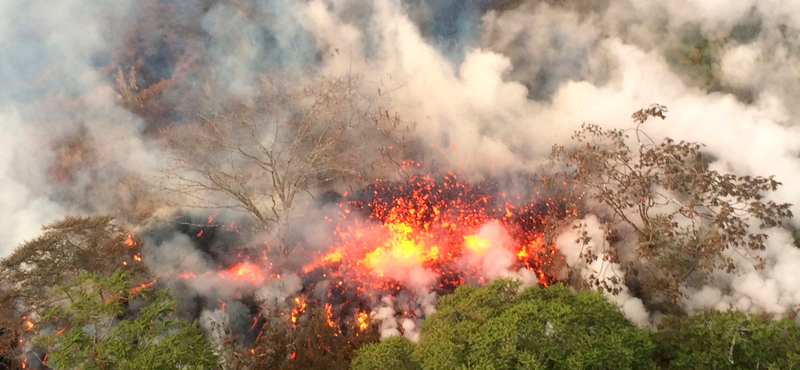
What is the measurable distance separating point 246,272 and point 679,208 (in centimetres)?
1711

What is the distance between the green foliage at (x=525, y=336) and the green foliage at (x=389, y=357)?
2 centimetres

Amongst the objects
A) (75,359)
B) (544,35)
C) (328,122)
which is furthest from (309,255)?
(544,35)

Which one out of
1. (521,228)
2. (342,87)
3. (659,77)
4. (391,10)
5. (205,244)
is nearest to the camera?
(659,77)

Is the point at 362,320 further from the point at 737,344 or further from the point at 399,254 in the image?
the point at 737,344

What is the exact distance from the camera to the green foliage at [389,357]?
9867mm

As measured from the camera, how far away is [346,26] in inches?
996

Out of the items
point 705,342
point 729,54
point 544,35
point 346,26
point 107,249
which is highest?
point 346,26

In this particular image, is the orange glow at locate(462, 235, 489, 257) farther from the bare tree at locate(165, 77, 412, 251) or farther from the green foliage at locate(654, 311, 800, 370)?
the green foliage at locate(654, 311, 800, 370)

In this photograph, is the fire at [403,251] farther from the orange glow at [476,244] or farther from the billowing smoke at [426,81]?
the billowing smoke at [426,81]

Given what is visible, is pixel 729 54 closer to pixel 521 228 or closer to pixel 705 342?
pixel 521 228

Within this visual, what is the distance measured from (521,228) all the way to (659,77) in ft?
26.6

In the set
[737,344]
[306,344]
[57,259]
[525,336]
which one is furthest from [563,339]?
[57,259]

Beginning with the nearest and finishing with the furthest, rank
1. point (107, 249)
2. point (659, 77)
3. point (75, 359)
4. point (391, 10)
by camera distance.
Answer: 1. point (75, 359)
2. point (107, 249)
3. point (659, 77)
4. point (391, 10)

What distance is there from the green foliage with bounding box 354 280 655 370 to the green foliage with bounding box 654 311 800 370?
41.5 inches
